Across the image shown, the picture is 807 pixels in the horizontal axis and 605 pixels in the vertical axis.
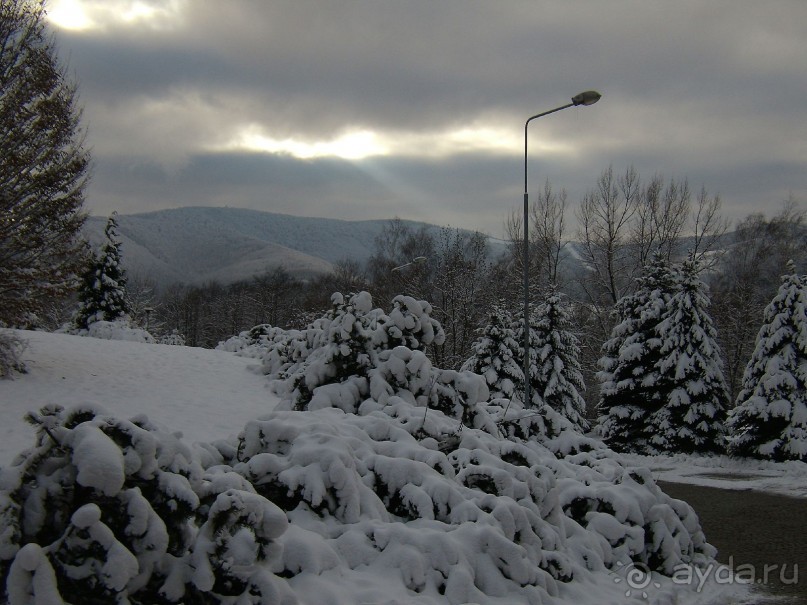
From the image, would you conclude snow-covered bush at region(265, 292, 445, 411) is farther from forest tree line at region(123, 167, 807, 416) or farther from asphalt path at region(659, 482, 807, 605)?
forest tree line at region(123, 167, 807, 416)

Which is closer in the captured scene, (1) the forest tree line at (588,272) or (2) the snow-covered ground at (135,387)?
(2) the snow-covered ground at (135,387)

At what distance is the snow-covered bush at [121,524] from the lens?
2.93m

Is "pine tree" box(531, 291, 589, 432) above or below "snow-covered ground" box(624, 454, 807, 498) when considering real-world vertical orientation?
above

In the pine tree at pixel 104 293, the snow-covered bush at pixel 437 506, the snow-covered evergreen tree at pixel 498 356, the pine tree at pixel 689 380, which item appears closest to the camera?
the snow-covered bush at pixel 437 506

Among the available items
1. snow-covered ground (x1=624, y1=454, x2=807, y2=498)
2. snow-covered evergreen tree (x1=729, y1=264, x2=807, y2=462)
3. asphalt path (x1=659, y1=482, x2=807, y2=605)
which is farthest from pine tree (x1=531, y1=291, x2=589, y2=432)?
asphalt path (x1=659, y1=482, x2=807, y2=605)

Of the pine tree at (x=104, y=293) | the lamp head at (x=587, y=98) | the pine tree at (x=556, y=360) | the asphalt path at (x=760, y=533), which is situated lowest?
the asphalt path at (x=760, y=533)

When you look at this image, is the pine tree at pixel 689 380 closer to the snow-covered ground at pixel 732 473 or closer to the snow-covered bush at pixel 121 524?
the snow-covered ground at pixel 732 473

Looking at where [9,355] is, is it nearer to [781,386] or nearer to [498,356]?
[498,356]

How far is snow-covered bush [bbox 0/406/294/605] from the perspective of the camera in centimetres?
293

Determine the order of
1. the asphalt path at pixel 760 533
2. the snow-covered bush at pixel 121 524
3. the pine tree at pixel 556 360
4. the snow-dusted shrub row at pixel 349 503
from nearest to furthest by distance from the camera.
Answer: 1. the snow-covered bush at pixel 121 524
2. the snow-dusted shrub row at pixel 349 503
3. the asphalt path at pixel 760 533
4. the pine tree at pixel 556 360

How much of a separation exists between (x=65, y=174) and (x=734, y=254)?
47290 mm

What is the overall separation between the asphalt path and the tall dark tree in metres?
12.4

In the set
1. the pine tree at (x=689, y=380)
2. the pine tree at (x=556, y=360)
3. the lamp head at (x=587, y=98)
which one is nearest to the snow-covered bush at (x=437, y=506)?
the lamp head at (x=587, y=98)

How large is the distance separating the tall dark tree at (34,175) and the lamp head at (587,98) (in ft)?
35.8
